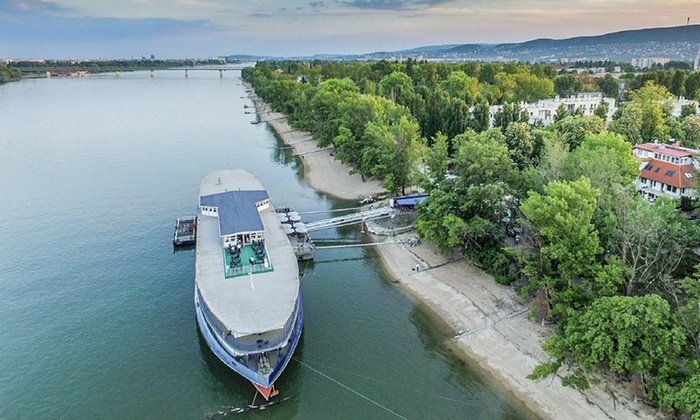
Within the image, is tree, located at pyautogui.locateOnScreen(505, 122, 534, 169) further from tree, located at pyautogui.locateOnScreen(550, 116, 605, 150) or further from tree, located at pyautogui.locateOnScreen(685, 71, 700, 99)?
tree, located at pyautogui.locateOnScreen(685, 71, 700, 99)

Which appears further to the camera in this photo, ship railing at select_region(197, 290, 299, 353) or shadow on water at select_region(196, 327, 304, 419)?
ship railing at select_region(197, 290, 299, 353)

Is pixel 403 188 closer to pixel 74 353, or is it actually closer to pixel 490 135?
pixel 490 135

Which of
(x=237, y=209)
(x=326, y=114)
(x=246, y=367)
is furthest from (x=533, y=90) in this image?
(x=246, y=367)

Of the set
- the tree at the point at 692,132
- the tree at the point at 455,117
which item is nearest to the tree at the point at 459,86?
the tree at the point at 455,117

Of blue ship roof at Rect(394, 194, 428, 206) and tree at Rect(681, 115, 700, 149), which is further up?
tree at Rect(681, 115, 700, 149)

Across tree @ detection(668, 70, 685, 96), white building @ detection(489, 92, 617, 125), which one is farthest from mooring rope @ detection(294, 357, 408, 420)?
tree @ detection(668, 70, 685, 96)

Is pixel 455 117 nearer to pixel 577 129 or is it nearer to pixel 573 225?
pixel 577 129

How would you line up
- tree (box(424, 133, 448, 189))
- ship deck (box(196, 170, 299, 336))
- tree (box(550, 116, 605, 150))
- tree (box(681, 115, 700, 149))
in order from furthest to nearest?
tree (box(681, 115, 700, 149))
tree (box(550, 116, 605, 150))
tree (box(424, 133, 448, 189))
ship deck (box(196, 170, 299, 336))
